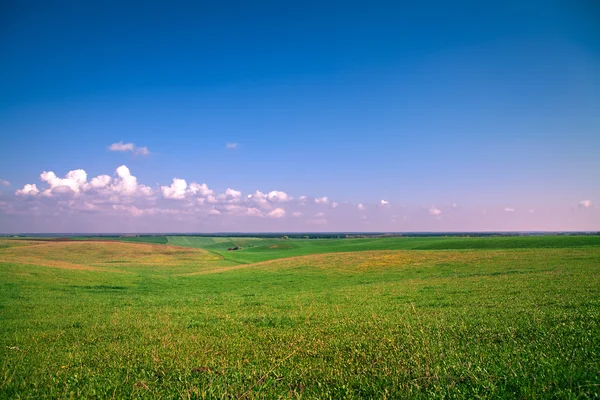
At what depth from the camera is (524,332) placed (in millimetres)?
8352

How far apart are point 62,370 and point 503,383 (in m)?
9.67

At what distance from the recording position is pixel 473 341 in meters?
8.10

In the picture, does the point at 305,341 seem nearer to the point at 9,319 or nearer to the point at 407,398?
the point at 407,398

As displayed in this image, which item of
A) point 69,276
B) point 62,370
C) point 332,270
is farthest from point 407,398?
point 69,276

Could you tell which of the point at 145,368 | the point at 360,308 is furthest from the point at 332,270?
the point at 145,368

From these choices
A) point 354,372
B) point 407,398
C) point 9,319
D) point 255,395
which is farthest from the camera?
point 9,319

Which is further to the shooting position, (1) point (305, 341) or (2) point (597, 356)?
(1) point (305, 341)

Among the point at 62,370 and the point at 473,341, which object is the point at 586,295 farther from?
the point at 62,370

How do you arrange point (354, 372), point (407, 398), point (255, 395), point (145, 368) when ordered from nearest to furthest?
point (407, 398), point (255, 395), point (354, 372), point (145, 368)

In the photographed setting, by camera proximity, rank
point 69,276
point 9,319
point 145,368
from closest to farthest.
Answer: point 145,368, point 9,319, point 69,276

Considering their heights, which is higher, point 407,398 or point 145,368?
point 407,398

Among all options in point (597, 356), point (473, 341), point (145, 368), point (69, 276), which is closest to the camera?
point (597, 356)

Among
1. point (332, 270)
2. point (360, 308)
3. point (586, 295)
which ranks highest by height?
point (586, 295)

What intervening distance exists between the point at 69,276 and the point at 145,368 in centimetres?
3617
